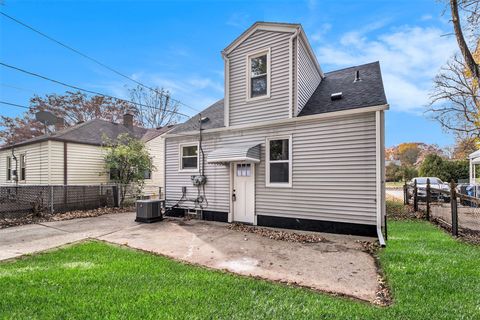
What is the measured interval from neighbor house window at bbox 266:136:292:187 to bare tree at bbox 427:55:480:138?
14.3 m

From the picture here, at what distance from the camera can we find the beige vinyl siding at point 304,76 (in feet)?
26.7

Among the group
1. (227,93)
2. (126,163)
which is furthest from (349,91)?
(126,163)

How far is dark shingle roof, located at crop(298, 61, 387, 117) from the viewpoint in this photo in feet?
23.4

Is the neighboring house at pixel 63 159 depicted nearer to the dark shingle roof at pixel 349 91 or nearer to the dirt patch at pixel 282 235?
the dirt patch at pixel 282 235

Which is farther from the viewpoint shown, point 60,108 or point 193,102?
point 60,108

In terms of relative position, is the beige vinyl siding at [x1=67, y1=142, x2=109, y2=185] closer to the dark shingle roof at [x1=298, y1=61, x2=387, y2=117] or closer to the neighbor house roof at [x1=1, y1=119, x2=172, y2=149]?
the neighbor house roof at [x1=1, y1=119, x2=172, y2=149]

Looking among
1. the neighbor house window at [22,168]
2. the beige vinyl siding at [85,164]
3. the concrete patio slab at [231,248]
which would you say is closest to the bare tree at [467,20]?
the concrete patio slab at [231,248]

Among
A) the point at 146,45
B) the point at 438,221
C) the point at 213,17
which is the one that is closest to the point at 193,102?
the point at 146,45

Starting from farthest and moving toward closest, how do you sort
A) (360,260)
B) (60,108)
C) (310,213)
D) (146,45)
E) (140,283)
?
(60,108) → (146,45) → (310,213) → (360,260) → (140,283)

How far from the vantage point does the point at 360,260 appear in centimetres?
503

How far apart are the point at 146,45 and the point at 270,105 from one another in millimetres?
8590

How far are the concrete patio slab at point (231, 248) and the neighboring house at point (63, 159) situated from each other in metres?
5.03

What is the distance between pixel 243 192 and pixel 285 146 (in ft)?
6.97

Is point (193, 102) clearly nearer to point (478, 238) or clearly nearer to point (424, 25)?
point (424, 25)
